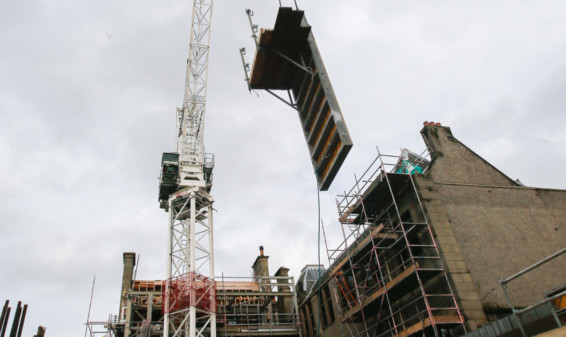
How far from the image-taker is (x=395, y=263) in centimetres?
1942

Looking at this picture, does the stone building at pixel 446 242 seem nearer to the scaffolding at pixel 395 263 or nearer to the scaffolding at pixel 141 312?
the scaffolding at pixel 395 263

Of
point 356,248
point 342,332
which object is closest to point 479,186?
point 356,248

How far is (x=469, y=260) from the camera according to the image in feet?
56.3

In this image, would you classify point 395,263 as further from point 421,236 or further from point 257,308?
point 257,308

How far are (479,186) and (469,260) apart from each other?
3.99m

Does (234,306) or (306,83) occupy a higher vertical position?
(306,83)

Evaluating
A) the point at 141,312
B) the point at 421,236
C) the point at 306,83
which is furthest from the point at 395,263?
the point at 141,312

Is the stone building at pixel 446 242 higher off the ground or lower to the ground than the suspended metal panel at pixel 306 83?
lower

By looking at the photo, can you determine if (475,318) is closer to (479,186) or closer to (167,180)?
(479,186)

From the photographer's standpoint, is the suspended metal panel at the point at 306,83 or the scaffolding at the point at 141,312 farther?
the scaffolding at the point at 141,312

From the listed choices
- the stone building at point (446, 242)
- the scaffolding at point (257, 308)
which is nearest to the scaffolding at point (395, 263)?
the stone building at point (446, 242)

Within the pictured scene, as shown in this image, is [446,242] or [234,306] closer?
[446,242]

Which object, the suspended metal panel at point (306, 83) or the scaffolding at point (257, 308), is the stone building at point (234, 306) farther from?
the suspended metal panel at point (306, 83)

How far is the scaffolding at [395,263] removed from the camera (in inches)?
644
